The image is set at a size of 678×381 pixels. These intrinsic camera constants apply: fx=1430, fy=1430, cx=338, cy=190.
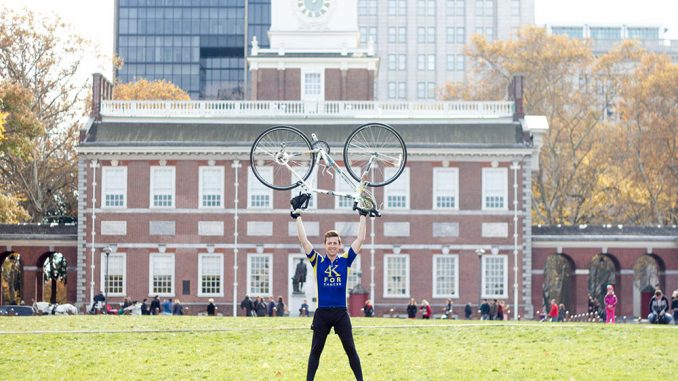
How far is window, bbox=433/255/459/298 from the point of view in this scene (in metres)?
64.9

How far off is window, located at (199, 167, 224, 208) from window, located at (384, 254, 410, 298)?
8.07 meters

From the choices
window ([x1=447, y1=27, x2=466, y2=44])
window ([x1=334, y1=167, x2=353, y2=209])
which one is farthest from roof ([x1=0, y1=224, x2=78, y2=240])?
window ([x1=447, y1=27, x2=466, y2=44])

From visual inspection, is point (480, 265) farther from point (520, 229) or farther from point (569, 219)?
point (569, 219)

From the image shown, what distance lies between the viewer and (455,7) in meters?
170

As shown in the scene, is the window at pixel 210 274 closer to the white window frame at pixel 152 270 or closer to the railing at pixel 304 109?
the white window frame at pixel 152 270

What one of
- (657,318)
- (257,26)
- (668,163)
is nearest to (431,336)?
(657,318)

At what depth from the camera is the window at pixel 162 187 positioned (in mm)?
65062

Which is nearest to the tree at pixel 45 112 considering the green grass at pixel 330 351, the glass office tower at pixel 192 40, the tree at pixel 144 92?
the tree at pixel 144 92

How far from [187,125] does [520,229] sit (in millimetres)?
16188

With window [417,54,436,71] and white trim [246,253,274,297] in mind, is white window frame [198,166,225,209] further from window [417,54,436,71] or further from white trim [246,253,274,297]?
window [417,54,436,71]

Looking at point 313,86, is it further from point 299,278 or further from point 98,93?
point 299,278

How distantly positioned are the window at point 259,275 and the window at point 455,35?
107 m

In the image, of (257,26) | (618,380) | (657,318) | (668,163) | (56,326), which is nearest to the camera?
(618,380)

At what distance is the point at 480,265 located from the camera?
64438 mm
